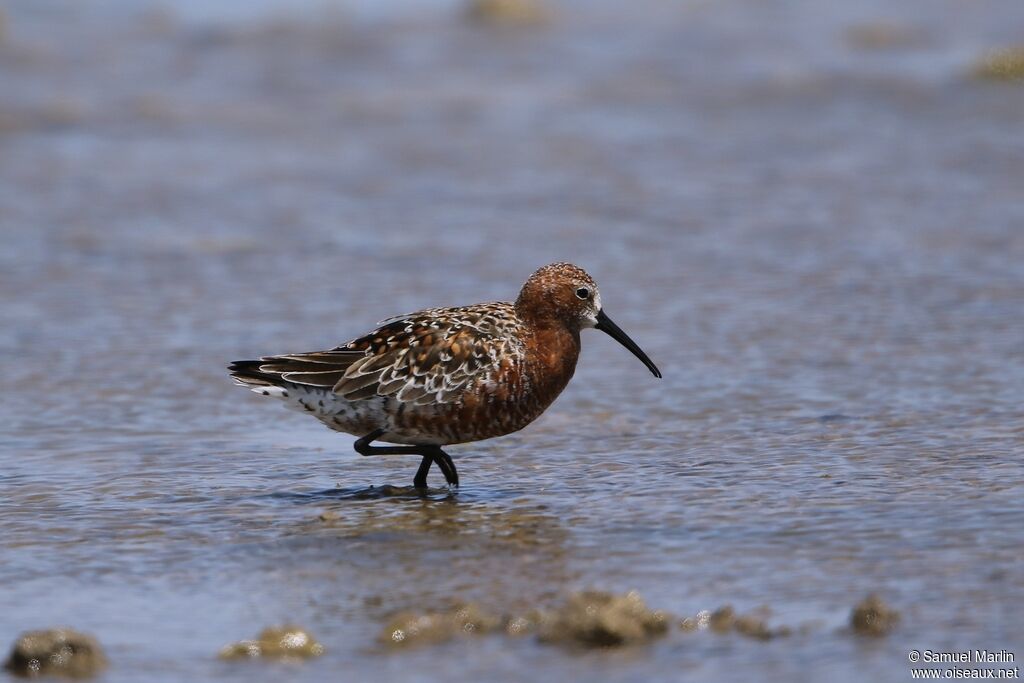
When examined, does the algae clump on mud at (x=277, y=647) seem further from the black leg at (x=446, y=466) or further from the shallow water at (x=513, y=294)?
the black leg at (x=446, y=466)

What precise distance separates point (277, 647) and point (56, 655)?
0.76 m

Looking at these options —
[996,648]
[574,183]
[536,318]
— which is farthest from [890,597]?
[574,183]

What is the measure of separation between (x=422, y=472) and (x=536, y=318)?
100 centimetres

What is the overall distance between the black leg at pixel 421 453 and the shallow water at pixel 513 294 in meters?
0.19

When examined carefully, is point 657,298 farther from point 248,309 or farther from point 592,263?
point 248,309

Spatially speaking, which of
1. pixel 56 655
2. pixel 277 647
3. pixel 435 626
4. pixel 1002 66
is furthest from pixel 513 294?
pixel 1002 66

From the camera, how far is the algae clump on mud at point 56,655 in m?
5.76

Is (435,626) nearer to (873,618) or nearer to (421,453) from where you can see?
(873,618)

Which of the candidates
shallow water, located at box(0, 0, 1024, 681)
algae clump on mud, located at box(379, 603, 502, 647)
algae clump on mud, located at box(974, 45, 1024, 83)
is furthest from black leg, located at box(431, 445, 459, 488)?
algae clump on mud, located at box(974, 45, 1024, 83)

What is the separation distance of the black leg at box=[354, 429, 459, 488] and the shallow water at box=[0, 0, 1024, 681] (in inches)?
7.4

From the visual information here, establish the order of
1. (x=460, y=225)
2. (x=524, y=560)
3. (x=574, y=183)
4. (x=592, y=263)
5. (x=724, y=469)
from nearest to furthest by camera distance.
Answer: (x=524, y=560) < (x=724, y=469) < (x=592, y=263) < (x=460, y=225) < (x=574, y=183)

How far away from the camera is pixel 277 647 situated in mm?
5941

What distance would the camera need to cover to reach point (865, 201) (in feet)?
49.6

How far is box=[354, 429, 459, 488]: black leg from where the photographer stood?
27.8 ft
